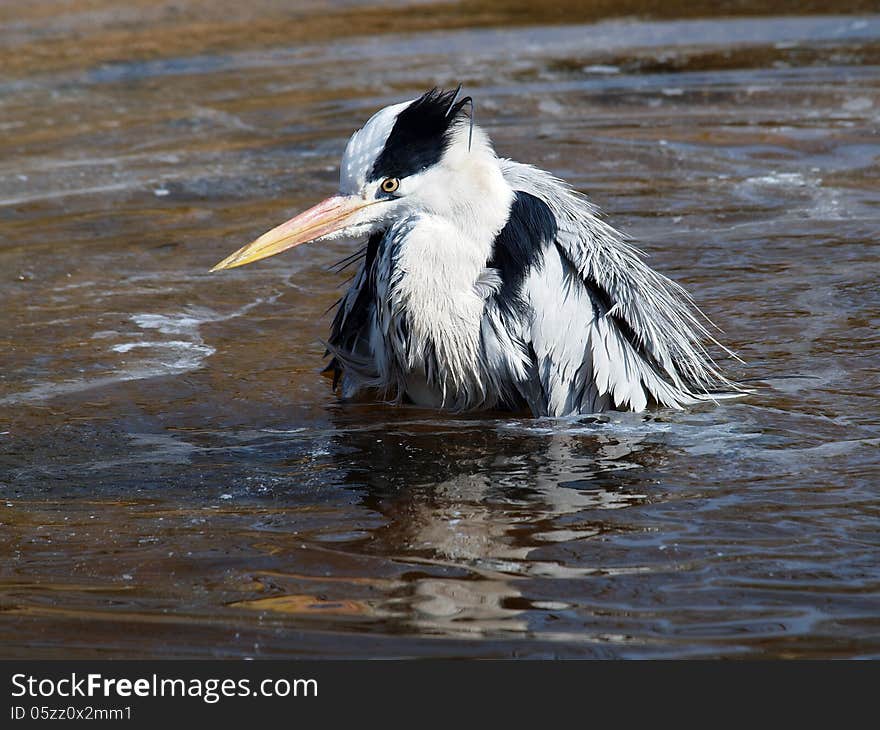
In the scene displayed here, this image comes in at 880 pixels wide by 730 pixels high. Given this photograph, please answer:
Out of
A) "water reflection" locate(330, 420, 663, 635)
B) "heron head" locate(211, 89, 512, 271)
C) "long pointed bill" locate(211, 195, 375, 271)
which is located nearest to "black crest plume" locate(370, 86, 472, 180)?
"heron head" locate(211, 89, 512, 271)

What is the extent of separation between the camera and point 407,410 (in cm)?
526

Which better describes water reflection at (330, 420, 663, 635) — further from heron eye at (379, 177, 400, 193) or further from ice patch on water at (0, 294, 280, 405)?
ice patch on water at (0, 294, 280, 405)

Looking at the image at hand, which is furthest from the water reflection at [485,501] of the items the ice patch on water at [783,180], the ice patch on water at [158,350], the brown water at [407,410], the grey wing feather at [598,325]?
the ice patch on water at [783,180]

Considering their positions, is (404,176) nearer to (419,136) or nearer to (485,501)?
(419,136)

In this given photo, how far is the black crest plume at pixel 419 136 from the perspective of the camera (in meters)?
4.64

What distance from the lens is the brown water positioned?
3.64m

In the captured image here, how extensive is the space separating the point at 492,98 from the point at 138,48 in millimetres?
3511

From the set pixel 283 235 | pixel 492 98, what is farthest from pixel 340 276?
pixel 492 98

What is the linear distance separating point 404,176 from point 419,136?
5.9 inches

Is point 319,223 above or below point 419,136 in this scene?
below

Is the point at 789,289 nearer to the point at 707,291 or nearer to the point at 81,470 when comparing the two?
the point at 707,291

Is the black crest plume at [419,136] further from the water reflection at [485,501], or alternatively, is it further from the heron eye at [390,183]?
the water reflection at [485,501]

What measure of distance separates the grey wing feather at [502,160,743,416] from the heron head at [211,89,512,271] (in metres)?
0.32

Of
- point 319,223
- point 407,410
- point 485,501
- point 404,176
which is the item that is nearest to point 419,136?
point 404,176
